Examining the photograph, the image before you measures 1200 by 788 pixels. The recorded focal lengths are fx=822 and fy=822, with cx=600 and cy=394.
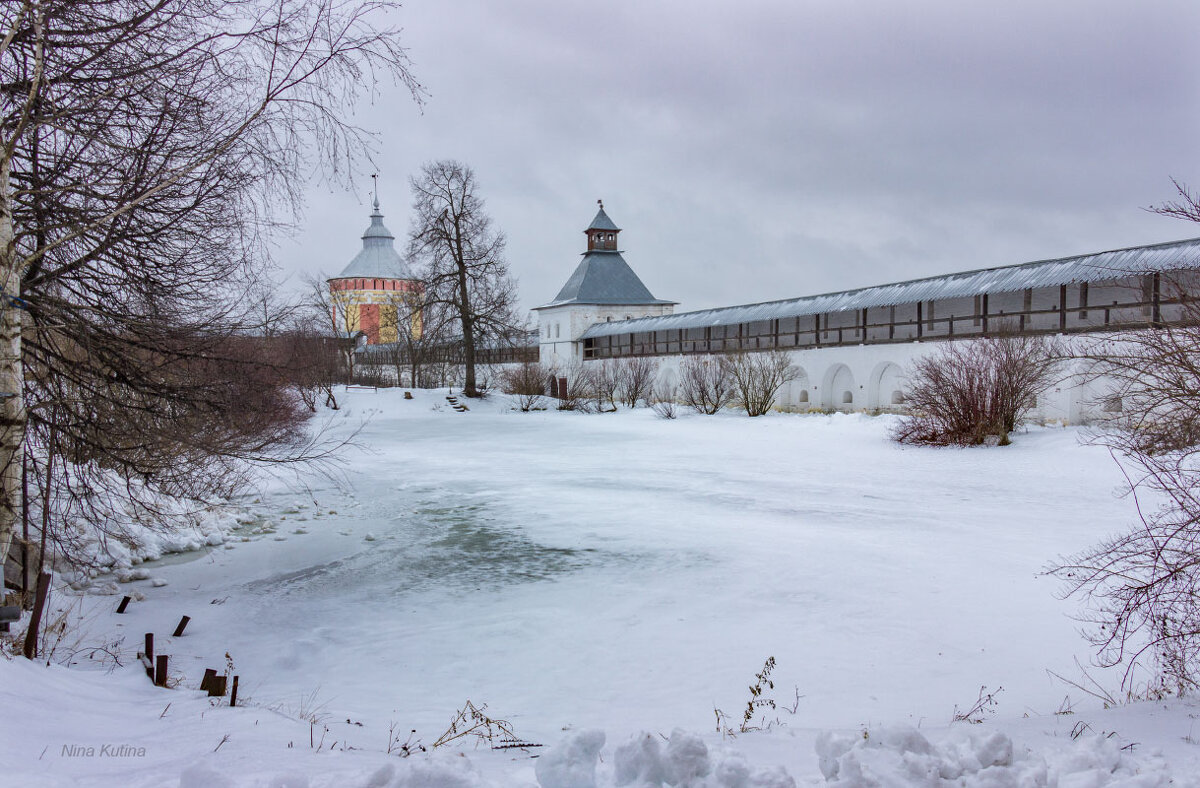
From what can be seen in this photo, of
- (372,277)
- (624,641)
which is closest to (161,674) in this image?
(624,641)

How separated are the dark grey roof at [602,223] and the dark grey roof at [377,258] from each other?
17064 millimetres

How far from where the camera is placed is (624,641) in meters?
5.79

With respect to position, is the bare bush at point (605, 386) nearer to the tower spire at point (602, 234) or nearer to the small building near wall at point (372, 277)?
the tower spire at point (602, 234)

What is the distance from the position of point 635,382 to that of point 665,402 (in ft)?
15.1

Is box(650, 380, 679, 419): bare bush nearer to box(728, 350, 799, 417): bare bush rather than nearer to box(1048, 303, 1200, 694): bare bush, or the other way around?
box(728, 350, 799, 417): bare bush

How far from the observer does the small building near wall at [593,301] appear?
157 ft

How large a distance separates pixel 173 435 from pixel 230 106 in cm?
219

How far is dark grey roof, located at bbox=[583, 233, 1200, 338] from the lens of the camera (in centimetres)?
2014

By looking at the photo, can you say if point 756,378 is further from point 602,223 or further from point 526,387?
point 602,223

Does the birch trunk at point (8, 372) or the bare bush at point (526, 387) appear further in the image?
the bare bush at point (526, 387)

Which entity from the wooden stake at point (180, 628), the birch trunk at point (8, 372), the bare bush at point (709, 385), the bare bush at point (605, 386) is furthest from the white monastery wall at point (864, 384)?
the birch trunk at point (8, 372)

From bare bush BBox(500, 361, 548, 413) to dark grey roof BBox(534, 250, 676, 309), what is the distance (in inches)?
489

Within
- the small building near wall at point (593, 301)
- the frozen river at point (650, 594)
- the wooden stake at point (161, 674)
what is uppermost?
the small building near wall at point (593, 301)

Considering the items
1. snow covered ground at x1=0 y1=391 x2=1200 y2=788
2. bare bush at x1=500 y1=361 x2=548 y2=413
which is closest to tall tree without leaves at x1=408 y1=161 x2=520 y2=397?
bare bush at x1=500 y1=361 x2=548 y2=413
